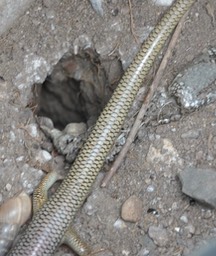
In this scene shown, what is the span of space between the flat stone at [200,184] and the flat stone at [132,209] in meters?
0.31

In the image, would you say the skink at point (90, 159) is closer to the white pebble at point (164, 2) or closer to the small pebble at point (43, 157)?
the white pebble at point (164, 2)

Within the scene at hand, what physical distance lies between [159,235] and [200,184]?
0.40m

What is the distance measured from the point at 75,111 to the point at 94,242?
1.74m

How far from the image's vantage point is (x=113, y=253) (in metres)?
4.73

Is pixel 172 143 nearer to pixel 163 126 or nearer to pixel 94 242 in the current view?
pixel 163 126

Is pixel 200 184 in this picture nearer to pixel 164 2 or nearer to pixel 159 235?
pixel 159 235

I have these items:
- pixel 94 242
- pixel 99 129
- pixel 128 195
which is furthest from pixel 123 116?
pixel 94 242

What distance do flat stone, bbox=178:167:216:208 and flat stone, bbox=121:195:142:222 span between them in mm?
307

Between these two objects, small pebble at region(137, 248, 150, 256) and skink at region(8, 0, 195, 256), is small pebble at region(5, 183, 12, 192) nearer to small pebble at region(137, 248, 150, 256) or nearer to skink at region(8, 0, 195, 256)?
skink at region(8, 0, 195, 256)

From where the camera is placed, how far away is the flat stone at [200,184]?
4.69m

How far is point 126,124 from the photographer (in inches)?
204

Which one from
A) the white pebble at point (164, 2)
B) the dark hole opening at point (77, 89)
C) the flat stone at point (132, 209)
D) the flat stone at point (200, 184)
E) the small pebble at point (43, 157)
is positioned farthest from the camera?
the dark hole opening at point (77, 89)

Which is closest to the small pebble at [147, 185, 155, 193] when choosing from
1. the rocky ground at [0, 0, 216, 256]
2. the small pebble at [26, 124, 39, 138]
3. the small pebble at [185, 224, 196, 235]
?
the rocky ground at [0, 0, 216, 256]

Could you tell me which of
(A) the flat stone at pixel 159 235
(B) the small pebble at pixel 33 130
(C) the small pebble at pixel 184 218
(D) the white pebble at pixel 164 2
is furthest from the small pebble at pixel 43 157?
(D) the white pebble at pixel 164 2
